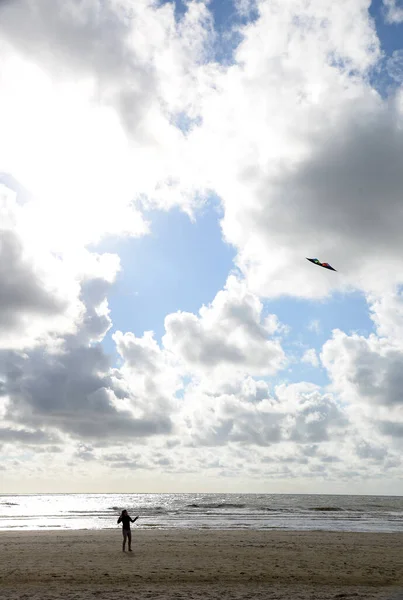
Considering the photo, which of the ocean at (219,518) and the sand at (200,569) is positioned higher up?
the sand at (200,569)

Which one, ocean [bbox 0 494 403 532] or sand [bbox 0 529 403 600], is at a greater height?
sand [bbox 0 529 403 600]

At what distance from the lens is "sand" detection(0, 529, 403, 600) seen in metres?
15.4

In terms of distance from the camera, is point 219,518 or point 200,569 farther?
point 219,518

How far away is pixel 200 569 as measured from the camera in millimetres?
19688

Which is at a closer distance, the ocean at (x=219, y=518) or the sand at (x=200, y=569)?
the sand at (x=200, y=569)

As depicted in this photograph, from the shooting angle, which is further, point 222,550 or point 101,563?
point 222,550

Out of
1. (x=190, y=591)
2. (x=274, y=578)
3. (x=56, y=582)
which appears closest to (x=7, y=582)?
(x=56, y=582)

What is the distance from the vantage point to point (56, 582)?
1708 cm

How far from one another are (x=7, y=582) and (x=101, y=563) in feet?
16.4

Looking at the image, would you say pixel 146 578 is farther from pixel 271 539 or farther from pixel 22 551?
pixel 271 539

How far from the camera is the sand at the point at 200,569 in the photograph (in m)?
15.4

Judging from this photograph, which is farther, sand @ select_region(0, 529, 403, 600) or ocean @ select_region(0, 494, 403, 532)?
ocean @ select_region(0, 494, 403, 532)

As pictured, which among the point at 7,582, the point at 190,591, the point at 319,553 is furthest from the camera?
the point at 319,553

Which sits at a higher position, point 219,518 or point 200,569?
point 200,569
